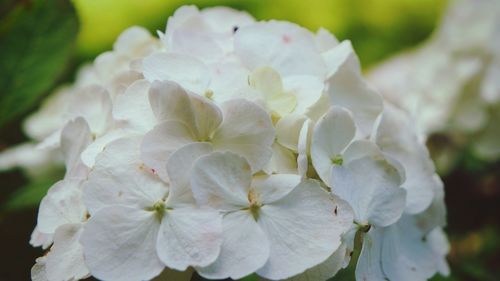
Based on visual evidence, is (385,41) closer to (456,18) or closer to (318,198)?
(456,18)

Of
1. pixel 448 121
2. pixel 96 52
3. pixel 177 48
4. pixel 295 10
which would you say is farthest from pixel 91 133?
pixel 295 10

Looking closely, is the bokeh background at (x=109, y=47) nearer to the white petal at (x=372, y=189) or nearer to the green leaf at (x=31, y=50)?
the green leaf at (x=31, y=50)

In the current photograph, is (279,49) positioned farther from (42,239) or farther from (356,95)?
(42,239)

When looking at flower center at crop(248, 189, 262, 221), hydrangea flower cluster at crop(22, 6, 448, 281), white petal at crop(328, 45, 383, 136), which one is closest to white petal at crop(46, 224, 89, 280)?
hydrangea flower cluster at crop(22, 6, 448, 281)

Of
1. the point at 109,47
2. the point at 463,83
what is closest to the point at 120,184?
the point at 463,83

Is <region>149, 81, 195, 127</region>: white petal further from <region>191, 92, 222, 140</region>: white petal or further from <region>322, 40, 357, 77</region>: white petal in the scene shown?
<region>322, 40, 357, 77</region>: white petal

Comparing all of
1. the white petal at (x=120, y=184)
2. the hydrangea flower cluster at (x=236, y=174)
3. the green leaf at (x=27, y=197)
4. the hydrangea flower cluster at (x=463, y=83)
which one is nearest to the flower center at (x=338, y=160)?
the hydrangea flower cluster at (x=236, y=174)
